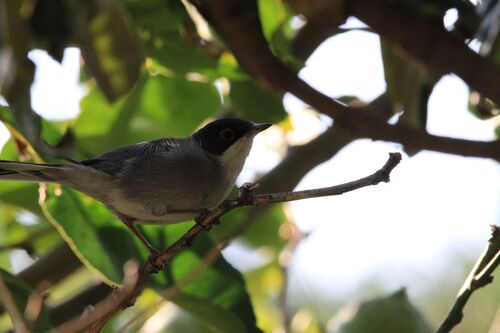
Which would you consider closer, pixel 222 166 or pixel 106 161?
pixel 106 161

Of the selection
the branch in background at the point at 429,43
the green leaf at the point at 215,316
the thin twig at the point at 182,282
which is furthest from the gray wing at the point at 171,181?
the branch in background at the point at 429,43

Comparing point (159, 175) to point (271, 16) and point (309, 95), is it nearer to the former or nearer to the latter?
point (271, 16)

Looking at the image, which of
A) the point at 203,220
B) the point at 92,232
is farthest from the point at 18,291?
the point at 203,220

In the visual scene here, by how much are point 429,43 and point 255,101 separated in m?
0.96

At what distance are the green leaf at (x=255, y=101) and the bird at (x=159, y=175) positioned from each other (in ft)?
0.48

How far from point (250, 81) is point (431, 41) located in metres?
0.96

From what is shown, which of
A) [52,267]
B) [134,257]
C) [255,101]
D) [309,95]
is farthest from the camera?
[52,267]

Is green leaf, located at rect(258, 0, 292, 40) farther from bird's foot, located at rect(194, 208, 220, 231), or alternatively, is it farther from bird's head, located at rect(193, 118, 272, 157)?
Result: bird's head, located at rect(193, 118, 272, 157)

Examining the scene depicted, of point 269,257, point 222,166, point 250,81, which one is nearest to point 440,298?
point 269,257

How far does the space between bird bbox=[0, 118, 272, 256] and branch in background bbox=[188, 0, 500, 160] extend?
79cm

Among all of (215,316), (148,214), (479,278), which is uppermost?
(148,214)

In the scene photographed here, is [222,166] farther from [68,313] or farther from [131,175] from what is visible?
[68,313]

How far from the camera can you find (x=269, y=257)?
3.44 metres

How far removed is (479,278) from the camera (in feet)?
5.89
